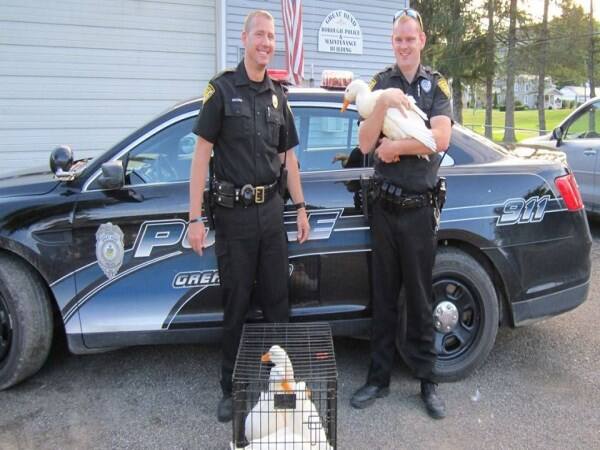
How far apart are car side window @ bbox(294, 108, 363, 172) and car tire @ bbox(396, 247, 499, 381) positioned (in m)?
0.79

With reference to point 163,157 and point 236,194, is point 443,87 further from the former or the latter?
point 163,157

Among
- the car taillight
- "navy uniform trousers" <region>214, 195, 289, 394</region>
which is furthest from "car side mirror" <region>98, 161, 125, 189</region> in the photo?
the car taillight

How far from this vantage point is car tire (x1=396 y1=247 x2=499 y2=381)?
3182 millimetres

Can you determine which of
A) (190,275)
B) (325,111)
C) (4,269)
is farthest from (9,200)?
(325,111)

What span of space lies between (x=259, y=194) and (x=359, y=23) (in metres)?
7.89

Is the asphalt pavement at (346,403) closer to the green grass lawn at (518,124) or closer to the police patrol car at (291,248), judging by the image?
the police patrol car at (291,248)

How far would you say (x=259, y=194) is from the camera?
2775mm

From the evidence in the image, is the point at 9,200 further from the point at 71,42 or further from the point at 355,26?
the point at 355,26

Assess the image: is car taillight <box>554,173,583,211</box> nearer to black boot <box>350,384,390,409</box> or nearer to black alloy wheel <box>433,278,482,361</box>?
black alloy wheel <box>433,278,482,361</box>

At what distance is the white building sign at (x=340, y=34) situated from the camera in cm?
948

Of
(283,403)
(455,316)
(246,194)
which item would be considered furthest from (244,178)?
(455,316)

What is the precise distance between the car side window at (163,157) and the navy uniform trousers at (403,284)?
1.13 metres

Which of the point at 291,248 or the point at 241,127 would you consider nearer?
the point at 241,127

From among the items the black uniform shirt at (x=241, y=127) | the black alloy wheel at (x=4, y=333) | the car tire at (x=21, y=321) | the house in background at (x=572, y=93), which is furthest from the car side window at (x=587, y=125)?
the house in background at (x=572, y=93)
